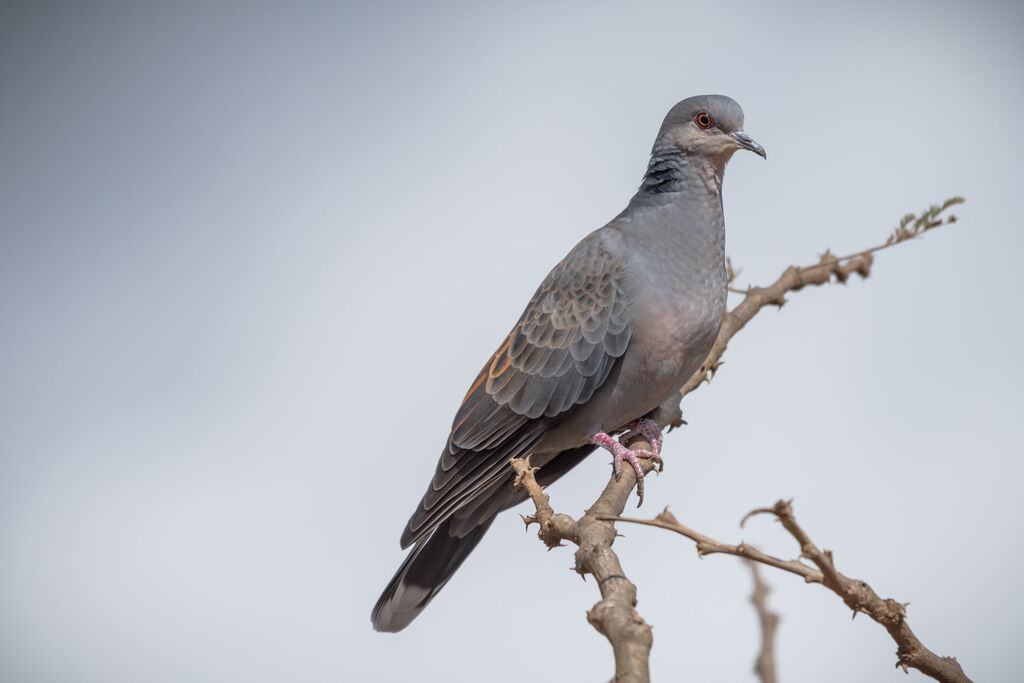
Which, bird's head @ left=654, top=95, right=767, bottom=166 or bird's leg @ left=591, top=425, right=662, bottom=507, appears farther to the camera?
bird's head @ left=654, top=95, right=767, bottom=166

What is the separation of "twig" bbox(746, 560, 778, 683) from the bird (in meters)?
1.17

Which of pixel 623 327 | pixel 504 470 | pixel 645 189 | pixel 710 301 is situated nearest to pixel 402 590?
pixel 504 470

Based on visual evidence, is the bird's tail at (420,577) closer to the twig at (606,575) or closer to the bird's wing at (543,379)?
the bird's wing at (543,379)

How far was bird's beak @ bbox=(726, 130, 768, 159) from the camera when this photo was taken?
3624 mm

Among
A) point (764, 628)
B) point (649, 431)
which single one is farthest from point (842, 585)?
point (649, 431)

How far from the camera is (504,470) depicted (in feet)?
11.9

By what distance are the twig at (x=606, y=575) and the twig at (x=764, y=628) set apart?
0.90 feet

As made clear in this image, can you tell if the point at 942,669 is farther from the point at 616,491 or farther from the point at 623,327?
the point at 623,327

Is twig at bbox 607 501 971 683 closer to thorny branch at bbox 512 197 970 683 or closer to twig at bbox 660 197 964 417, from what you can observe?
thorny branch at bbox 512 197 970 683

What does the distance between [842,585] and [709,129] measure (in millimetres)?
2311

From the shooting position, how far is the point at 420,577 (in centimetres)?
379

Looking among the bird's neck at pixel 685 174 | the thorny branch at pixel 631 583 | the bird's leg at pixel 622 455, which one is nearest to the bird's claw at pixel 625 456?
the bird's leg at pixel 622 455

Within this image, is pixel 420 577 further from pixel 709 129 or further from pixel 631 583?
pixel 709 129

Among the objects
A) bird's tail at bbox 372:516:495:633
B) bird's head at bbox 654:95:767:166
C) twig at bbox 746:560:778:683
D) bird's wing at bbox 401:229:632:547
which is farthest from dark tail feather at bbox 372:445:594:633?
twig at bbox 746:560:778:683
